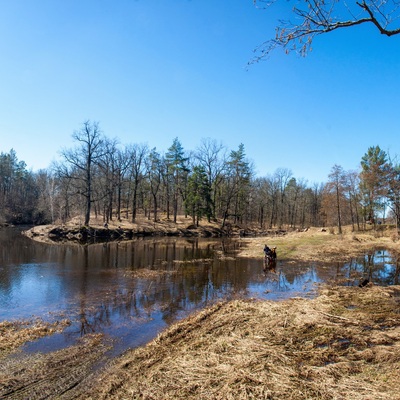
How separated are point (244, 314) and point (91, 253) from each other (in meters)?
19.9

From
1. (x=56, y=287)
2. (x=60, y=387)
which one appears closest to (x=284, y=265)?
(x=56, y=287)

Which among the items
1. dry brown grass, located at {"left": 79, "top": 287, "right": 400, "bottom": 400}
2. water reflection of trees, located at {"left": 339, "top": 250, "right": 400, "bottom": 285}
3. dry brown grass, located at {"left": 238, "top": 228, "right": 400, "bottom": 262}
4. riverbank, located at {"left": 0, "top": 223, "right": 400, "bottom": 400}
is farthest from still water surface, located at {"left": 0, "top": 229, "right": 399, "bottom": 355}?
dry brown grass, located at {"left": 238, "top": 228, "right": 400, "bottom": 262}

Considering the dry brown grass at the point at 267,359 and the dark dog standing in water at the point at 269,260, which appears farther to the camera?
the dark dog standing in water at the point at 269,260

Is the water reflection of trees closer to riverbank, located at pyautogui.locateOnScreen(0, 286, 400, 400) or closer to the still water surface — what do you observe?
the still water surface

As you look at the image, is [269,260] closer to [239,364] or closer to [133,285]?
[133,285]

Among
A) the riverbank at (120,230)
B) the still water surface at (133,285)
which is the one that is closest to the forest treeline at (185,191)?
the riverbank at (120,230)

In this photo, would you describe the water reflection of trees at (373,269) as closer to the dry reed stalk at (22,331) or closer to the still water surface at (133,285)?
the still water surface at (133,285)

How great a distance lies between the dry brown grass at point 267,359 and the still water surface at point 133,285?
156cm

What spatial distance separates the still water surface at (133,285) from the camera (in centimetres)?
998

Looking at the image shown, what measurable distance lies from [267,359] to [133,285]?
9873 millimetres

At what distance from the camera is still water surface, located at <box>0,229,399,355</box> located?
998 cm

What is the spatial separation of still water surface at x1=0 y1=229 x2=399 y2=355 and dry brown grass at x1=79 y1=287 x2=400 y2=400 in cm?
156

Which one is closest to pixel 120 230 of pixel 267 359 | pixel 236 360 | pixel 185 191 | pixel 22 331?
pixel 185 191

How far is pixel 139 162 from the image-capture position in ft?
184
